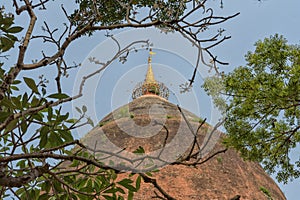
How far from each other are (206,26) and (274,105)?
354 cm

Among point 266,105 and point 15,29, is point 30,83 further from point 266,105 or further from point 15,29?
point 266,105

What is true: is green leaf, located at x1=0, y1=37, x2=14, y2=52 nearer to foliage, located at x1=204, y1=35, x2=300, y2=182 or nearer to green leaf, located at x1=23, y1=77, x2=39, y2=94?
green leaf, located at x1=23, y1=77, x2=39, y2=94

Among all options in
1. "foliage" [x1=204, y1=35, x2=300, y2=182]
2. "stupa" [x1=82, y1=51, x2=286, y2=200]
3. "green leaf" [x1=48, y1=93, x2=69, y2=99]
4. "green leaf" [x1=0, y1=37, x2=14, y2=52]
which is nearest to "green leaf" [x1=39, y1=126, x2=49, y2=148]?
"green leaf" [x1=48, y1=93, x2=69, y2=99]

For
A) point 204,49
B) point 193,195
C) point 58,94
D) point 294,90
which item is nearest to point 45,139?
point 58,94

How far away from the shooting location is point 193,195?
10.3 metres

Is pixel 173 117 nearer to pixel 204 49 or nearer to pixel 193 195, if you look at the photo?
pixel 193 195

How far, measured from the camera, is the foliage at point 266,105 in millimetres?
5387

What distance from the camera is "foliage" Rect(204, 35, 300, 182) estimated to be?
5387mm

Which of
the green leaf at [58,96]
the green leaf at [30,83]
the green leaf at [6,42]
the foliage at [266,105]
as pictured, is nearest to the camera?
the green leaf at [30,83]

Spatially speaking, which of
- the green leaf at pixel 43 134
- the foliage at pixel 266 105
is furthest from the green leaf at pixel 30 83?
the foliage at pixel 266 105

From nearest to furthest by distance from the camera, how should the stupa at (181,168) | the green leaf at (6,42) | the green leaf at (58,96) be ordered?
the green leaf at (58,96)
the green leaf at (6,42)
the stupa at (181,168)

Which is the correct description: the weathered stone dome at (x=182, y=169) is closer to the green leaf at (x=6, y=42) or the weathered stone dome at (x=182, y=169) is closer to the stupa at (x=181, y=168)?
the stupa at (x=181, y=168)

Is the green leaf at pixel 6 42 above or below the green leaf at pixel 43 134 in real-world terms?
above

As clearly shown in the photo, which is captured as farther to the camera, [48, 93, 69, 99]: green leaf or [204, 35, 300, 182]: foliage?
[204, 35, 300, 182]: foliage
